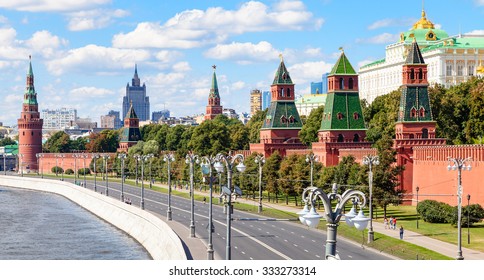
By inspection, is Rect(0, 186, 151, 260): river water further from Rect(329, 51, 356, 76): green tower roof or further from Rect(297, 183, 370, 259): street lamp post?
Rect(297, 183, 370, 259): street lamp post

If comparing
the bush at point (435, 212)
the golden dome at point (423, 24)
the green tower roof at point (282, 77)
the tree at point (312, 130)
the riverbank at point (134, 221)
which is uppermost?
the golden dome at point (423, 24)

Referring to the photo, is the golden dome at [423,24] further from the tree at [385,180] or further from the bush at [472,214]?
the bush at [472,214]

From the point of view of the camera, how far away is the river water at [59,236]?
75688mm

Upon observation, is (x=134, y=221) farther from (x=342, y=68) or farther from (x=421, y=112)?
(x=342, y=68)

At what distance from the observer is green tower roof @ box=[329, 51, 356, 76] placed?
11788 centimetres

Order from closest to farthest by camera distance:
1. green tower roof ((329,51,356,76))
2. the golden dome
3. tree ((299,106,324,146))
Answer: green tower roof ((329,51,356,76)) → tree ((299,106,324,146)) → the golden dome

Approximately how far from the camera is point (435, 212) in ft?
253

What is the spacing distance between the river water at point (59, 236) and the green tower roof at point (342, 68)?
31137 millimetres

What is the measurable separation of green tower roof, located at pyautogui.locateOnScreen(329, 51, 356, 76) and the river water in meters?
31.1

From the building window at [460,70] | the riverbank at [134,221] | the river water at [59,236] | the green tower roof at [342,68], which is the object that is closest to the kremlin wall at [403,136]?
the green tower roof at [342,68]

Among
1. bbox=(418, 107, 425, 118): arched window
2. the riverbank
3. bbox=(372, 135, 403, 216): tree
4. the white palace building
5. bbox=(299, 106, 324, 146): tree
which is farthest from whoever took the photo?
the white palace building

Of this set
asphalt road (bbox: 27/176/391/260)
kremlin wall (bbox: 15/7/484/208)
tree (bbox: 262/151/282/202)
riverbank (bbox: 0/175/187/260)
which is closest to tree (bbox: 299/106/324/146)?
kremlin wall (bbox: 15/7/484/208)

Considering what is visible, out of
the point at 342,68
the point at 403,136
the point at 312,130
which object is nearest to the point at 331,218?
the point at 403,136
